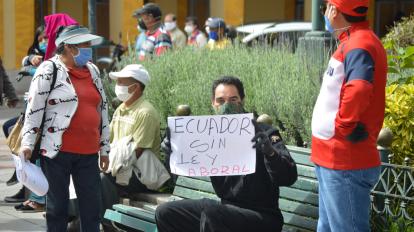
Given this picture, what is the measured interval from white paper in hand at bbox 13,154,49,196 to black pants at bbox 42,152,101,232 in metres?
0.13

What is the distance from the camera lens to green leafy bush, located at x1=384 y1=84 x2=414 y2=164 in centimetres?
554

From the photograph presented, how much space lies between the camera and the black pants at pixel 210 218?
541 cm

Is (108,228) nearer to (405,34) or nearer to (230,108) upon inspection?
(230,108)

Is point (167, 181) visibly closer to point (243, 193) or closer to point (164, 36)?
point (243, 193)

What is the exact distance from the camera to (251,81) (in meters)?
7.36

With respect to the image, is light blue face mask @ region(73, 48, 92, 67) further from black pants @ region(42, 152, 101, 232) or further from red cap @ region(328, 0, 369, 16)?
red cap @ region(328, 0, 369, 16)

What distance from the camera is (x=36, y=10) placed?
26047 mm

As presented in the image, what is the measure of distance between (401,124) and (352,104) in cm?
139

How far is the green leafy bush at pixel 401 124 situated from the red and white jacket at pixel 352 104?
3.53 ft

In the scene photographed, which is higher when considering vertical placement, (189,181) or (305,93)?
(305,93)

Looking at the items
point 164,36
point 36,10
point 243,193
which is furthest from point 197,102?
point 36,10

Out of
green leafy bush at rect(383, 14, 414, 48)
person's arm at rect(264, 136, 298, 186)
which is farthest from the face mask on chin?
green leafy bush at rect(383, 14, 414, 48)

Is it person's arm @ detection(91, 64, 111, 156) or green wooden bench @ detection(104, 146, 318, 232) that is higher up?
person's arm @ detection(91, 64, 111, 156)

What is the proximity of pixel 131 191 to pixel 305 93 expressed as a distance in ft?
4.93
